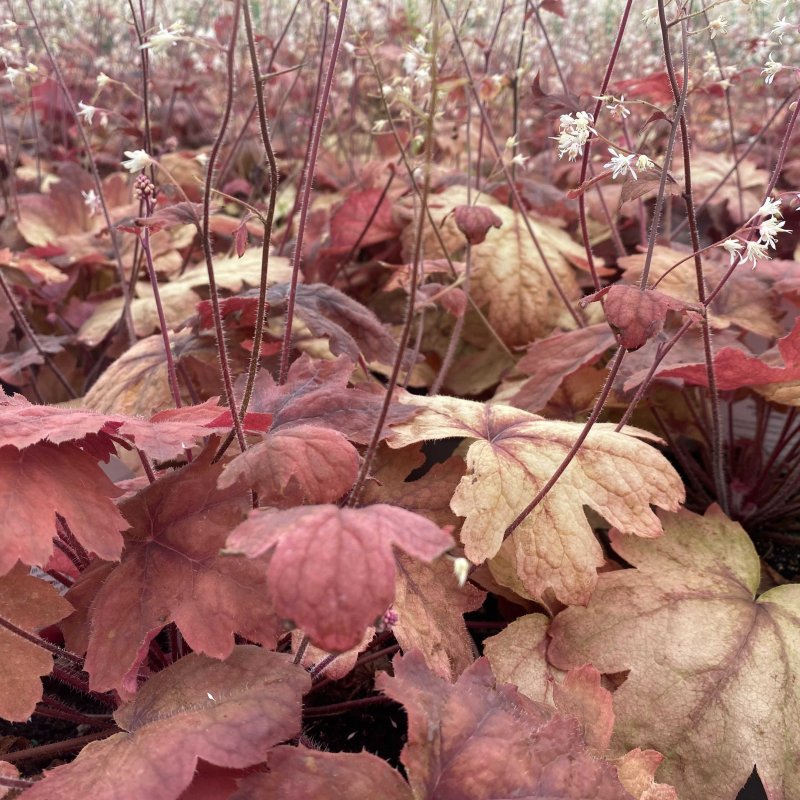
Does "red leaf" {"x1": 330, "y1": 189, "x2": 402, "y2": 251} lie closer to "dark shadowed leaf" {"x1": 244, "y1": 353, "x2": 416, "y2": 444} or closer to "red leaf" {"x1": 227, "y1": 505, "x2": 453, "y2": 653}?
"dark shadowed leaf" {"x1": 244, "y1": 353, "x2": 416, "y2": 444}

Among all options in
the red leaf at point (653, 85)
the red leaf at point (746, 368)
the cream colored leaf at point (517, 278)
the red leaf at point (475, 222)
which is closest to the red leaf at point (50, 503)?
the red leaf at point (475, 222)

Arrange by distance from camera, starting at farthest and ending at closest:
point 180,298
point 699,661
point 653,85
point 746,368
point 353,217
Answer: point 353,217 < point 180,298 < point 653,85 < point 746,368 < point 699,661

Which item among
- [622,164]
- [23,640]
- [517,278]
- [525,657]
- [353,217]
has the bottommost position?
[525,657]

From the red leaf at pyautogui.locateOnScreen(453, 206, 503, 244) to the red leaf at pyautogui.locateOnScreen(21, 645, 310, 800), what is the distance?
865 mm

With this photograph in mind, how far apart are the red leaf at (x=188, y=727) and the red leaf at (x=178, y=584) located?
4 centimetres

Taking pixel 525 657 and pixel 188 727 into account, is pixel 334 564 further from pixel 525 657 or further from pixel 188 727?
pixel 525 657

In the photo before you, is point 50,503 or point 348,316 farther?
point 348,316

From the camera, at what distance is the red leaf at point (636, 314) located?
2.77 feet

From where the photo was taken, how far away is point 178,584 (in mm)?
975

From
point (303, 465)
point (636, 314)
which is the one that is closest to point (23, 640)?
point (303, 465)

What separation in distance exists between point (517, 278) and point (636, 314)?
4.12 feet

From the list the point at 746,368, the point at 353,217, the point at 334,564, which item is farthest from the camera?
the point at 353,217

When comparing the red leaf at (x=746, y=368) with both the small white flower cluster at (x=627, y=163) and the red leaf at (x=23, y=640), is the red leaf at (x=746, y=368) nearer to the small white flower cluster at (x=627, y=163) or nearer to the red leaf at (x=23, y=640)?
the small white flower cluster at (x=627, y=163)

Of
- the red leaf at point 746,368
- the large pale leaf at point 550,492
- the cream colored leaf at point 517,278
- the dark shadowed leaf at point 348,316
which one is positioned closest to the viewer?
the large pale leaf at point 550,492
